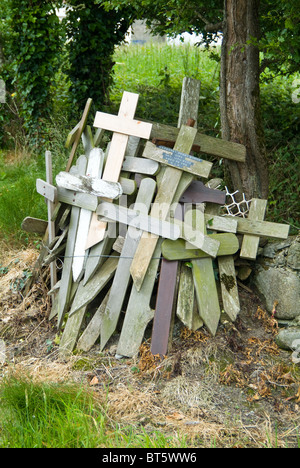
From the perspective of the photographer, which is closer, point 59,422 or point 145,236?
point 59,422

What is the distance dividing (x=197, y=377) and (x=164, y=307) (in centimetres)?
57

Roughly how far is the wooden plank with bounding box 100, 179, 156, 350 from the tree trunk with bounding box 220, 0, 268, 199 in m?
Result: 1.08

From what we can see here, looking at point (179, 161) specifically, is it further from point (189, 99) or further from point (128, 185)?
point (189, 99)

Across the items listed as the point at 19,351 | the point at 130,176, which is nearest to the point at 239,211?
the point at 130,176

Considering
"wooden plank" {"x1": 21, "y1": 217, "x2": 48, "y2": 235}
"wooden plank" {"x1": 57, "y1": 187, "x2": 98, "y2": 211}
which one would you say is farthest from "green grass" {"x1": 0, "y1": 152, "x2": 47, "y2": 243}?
"wooden plank" {"x1": 57, "y1": 187, "x2": 98, "y2": 211}

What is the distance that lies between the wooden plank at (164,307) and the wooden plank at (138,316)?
68 millimetres

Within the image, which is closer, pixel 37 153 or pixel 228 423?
pixel 228 423

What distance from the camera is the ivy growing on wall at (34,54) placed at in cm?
706

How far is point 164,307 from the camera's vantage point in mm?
3805

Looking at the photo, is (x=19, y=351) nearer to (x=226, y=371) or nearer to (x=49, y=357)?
(x=49, y=357)

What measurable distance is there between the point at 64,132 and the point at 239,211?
3.55 meters

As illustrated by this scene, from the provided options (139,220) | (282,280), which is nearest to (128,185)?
(139,220)

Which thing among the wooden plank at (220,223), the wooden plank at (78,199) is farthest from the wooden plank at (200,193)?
the wooden plank at (78,199)

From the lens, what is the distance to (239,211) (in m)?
4.32
